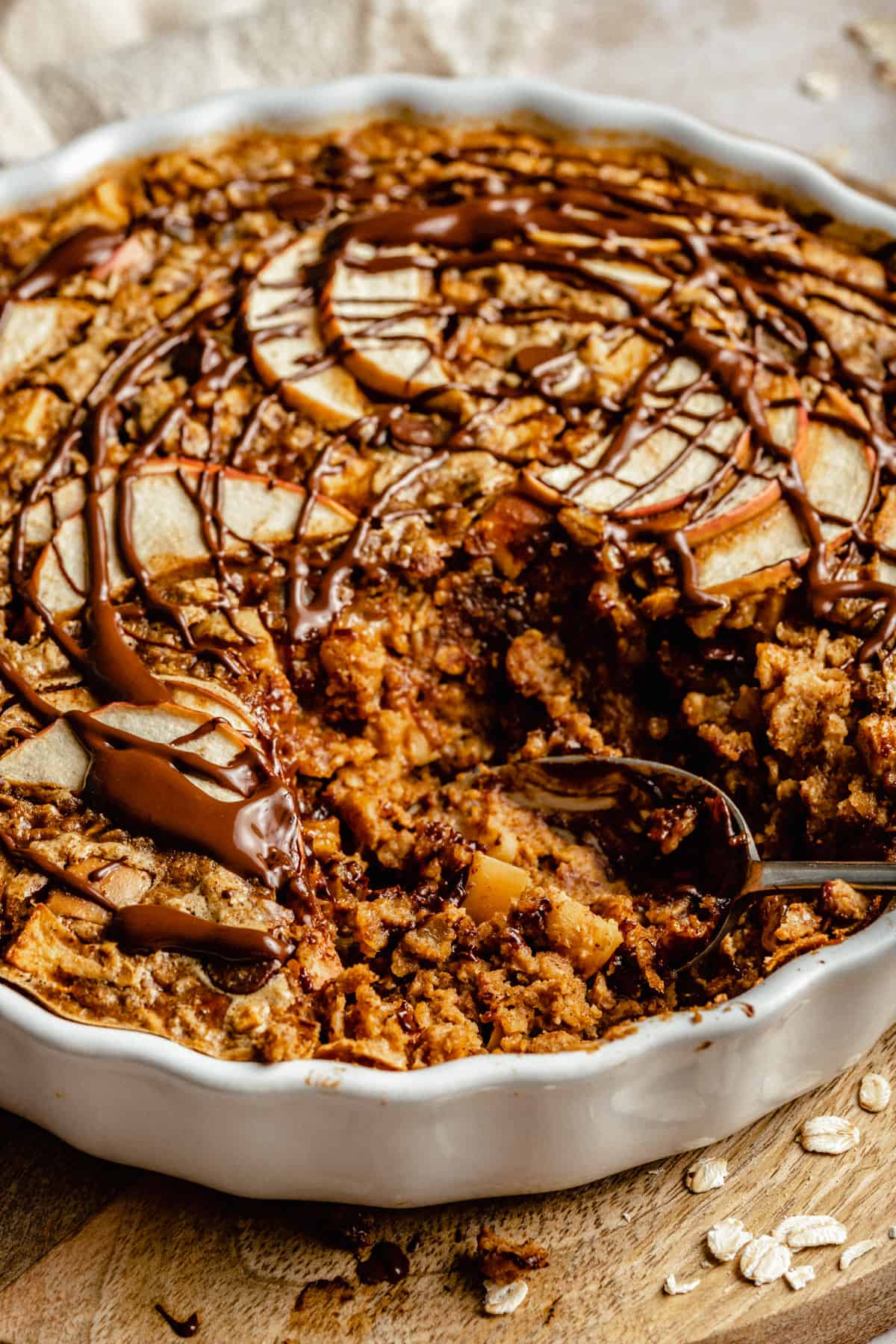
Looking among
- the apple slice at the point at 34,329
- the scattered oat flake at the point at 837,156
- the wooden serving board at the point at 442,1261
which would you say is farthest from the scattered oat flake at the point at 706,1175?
the scattered oat flake at the point at 837,156

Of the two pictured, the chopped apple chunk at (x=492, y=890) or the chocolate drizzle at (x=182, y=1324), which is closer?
the chocolate drizzle at (x=182, y=1324)

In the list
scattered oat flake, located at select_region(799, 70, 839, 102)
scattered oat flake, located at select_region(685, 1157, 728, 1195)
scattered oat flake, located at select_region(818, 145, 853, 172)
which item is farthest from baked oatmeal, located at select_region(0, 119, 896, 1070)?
scattered oat flake, located at select_region(799, 70, 839, 102)

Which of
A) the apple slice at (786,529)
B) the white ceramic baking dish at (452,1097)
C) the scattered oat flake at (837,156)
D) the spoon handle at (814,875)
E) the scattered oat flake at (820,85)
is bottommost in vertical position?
the white ceramic baking dish at (452,1097)

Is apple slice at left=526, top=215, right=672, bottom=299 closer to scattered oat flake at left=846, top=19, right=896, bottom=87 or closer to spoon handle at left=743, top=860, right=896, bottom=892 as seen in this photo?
spoon handle at left=743, top=860, right=896, bottom=892

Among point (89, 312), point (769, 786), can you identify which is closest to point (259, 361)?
point (89, 312)

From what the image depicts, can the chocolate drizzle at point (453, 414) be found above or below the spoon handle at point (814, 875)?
above

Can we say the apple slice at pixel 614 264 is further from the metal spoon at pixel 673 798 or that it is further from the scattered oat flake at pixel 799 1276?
the scattered oat flake at pixel 799 1276

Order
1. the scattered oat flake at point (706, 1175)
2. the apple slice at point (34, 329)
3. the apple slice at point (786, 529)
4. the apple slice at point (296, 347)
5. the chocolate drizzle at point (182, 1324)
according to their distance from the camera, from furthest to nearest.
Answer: the apple slice at point (34, 329) → the apple slice at point (296, 347) → the apple slice at point (786, 529) → the scattered oat flake at point (706, 1175) → the chocolate drizzle at point (182, 1324)

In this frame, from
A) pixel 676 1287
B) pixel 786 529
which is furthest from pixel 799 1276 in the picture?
pixel 786 529
